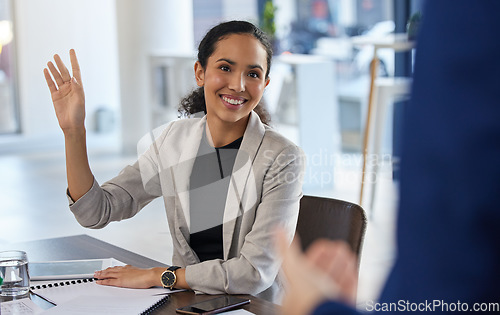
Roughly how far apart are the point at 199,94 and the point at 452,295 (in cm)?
178

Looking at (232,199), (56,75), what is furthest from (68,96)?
(232,199)

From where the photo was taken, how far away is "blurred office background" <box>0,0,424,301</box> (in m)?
5.78

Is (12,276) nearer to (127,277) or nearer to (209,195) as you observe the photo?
(127,277)

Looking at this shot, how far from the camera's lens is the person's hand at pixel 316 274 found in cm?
52

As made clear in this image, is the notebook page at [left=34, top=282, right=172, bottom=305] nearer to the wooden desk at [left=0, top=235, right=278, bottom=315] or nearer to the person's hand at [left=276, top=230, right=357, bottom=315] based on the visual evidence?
the wooden desk at [left=0, top=235, right=278, bottom=315]

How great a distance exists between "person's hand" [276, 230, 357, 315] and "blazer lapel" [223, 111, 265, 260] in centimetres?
126

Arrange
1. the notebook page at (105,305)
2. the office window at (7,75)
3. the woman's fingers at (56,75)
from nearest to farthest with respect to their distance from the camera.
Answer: the notebook page at (105,305) → the woman's fingers at (56,75) → the office window at (7,75)

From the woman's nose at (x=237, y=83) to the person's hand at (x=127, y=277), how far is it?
0.56 metres

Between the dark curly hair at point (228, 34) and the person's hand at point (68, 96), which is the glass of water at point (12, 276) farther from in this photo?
the dark curly hair at point (228, 34)

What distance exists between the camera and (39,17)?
26.9 ft

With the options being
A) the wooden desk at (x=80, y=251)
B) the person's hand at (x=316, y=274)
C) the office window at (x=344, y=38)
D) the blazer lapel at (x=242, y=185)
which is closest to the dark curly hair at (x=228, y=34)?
the blazer lapel at (x=242, y=185)

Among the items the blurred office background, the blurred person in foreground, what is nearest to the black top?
the blurred person in foreground

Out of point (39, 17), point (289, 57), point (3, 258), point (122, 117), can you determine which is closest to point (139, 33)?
point (122, 117)

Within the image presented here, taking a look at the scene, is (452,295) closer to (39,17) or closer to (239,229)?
(239,229)
